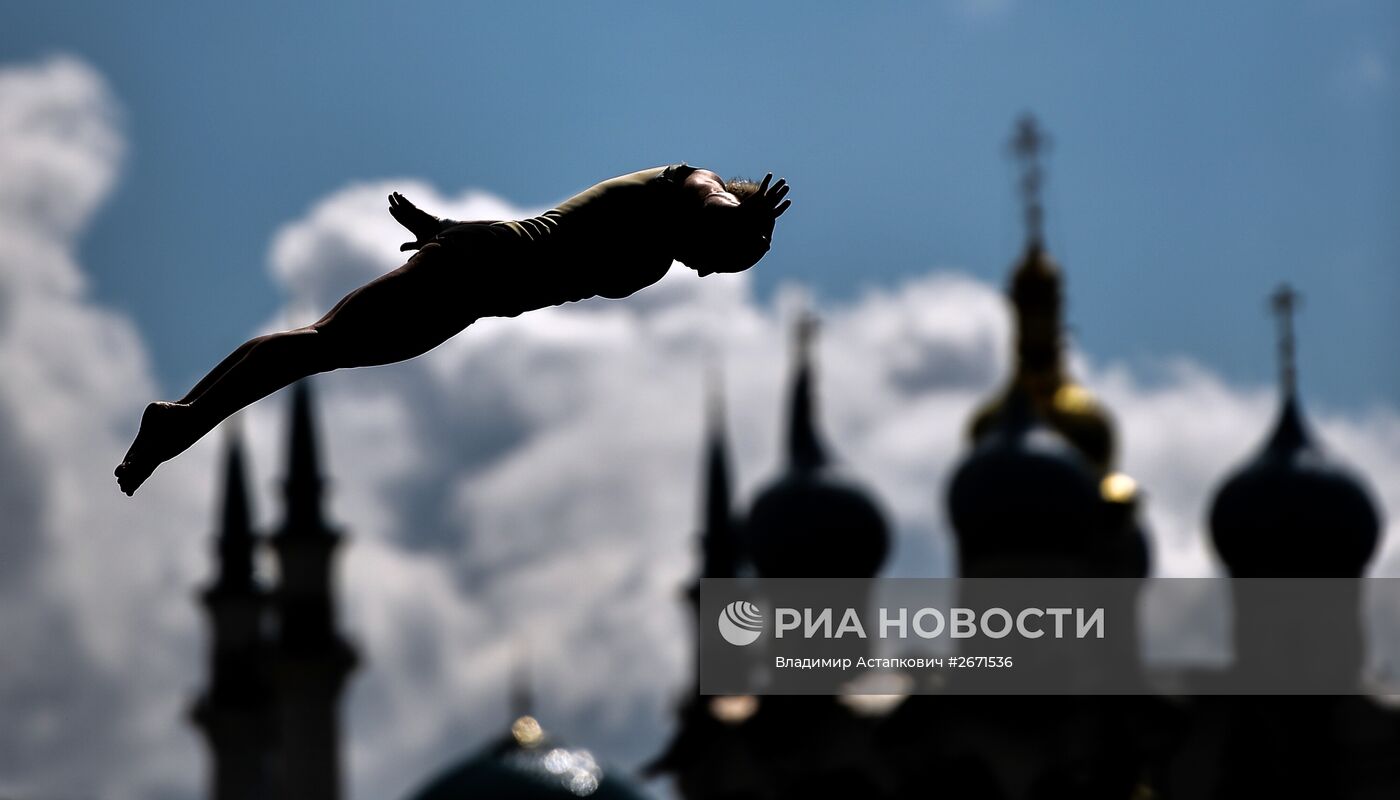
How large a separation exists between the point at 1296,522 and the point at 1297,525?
0.51ft

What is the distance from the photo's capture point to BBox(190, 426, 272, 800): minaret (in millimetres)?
136625

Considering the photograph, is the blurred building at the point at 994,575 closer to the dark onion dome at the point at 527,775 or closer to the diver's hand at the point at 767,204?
the dark onion dome at the point at 527,775

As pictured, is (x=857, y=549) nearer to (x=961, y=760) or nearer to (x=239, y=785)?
(x=961, y=760)

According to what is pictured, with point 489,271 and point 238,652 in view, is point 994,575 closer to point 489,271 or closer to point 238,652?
point 238,652

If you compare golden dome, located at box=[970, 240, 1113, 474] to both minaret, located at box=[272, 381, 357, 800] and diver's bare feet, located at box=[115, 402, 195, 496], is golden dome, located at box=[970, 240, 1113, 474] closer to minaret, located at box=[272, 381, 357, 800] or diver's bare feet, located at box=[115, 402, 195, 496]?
minaret, located at box=[272, 381, 357, 800]

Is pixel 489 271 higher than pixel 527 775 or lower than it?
lower

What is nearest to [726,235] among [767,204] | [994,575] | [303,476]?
[767,204]

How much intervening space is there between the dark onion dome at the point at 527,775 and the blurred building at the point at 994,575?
9.56 m

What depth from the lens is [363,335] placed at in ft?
58.9

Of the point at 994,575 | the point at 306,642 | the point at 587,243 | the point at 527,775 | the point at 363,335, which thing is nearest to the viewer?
the point at 363,335

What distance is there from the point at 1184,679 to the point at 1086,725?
857 centimetres

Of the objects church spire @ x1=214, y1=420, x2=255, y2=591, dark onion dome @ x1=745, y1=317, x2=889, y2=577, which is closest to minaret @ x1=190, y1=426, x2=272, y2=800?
church spire @ x1=214, y1=420, x2=255, y2=591

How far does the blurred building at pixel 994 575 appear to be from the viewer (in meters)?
118

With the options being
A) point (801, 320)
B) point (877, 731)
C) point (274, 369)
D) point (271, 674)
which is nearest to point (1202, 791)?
point (877, 731)
